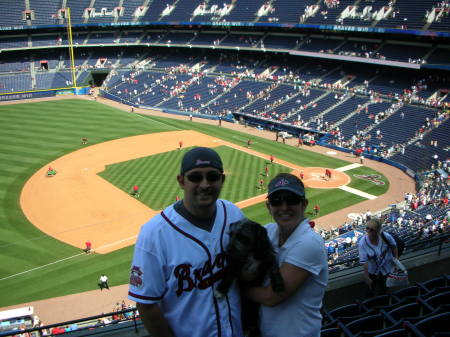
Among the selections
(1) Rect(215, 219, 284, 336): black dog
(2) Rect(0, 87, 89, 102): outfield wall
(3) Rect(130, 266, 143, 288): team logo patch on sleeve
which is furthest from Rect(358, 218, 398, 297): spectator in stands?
(2) Rect(0, 87, 89, 102): outfield wall

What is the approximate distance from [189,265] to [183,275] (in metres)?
0.09

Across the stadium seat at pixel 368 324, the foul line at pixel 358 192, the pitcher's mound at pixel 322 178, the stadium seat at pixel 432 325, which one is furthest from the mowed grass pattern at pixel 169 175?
the stadium seat at pixel 432 325

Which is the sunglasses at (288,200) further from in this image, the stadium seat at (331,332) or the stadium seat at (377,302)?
the stadium seat at (377,302)

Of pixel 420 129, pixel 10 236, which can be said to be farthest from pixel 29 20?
pixel 420 129

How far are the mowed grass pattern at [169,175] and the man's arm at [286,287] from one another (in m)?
24.2

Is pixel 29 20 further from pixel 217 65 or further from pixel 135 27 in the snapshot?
pixel 217 65

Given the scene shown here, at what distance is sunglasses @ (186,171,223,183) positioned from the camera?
11.4ft

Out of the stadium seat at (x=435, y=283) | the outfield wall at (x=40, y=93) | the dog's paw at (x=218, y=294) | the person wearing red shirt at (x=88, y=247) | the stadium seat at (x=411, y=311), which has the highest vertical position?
the outfield wall at (x=40, y=93)

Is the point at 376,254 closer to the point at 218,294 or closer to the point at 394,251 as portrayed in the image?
the point at 394,251

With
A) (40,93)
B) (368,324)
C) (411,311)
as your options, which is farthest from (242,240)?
(40,93)

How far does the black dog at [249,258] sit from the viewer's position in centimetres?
339

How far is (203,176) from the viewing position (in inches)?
137

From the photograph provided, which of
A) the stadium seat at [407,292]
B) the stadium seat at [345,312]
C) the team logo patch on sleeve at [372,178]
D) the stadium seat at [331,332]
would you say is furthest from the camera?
the team logo patch on sleeve at [372,178]

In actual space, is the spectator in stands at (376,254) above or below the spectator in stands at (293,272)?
above
